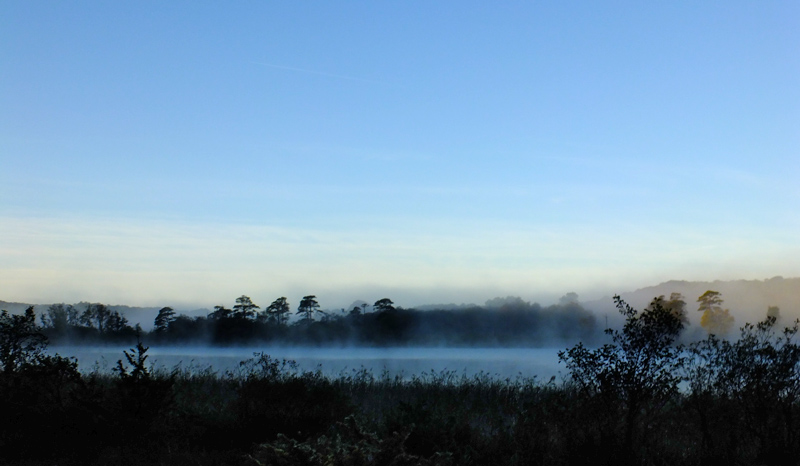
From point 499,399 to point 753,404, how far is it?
693cm

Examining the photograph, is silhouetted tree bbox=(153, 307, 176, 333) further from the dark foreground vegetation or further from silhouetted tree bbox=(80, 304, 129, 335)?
the dark foreground vegetation

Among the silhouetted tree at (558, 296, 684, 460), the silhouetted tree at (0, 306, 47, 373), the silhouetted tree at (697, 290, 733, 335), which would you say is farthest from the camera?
the silhouetted tree at (697, 290, 733, 335)

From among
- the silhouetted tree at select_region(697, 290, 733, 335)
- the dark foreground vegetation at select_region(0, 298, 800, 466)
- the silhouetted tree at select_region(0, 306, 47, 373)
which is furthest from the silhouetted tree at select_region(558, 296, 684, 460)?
the silhouetted tree at select_region(697, 290, 733, 335)

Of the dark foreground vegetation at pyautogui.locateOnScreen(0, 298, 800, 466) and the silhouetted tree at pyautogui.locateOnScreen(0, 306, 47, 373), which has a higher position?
the silhouetted tree at pyautogui.locateOnScreen(0, 306, 47, 373)

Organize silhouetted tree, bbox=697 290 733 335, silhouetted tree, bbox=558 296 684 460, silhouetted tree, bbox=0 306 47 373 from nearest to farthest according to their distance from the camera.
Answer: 1. silhouetted tree, bbox=558 296 684 460
2. silhouetted tree, bbox=0 306 47 373
3. silhouetted tree, bbox=697 290 733 335

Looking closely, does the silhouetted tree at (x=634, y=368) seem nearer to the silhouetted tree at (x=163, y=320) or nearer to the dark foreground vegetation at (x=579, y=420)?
the dark foreground vegetation at (x=579, y=420)

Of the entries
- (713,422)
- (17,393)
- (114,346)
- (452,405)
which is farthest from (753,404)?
(114,346)

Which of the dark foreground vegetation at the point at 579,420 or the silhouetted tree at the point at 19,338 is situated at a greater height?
the silhouetted tree at the point at 19,338

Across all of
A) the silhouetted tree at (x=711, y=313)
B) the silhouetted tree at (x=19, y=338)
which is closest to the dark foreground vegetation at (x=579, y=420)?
the silhouetted tree at (x=19, y=338)

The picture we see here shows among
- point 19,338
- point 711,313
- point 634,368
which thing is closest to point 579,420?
point 634,368

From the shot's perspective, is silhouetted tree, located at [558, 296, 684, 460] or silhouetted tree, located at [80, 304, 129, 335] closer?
silhouetted tree, located at [558, 296, 684, 460]

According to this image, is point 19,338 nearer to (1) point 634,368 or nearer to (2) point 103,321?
(1) point 634,368

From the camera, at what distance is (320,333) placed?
6138cm

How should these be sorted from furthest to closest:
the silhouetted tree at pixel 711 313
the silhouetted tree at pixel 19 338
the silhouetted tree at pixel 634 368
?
the silhouetted tree at pixel 711 313 < the silhouetted tree at pixel 19 338 < the silhouetted tree at pixel 634 368
